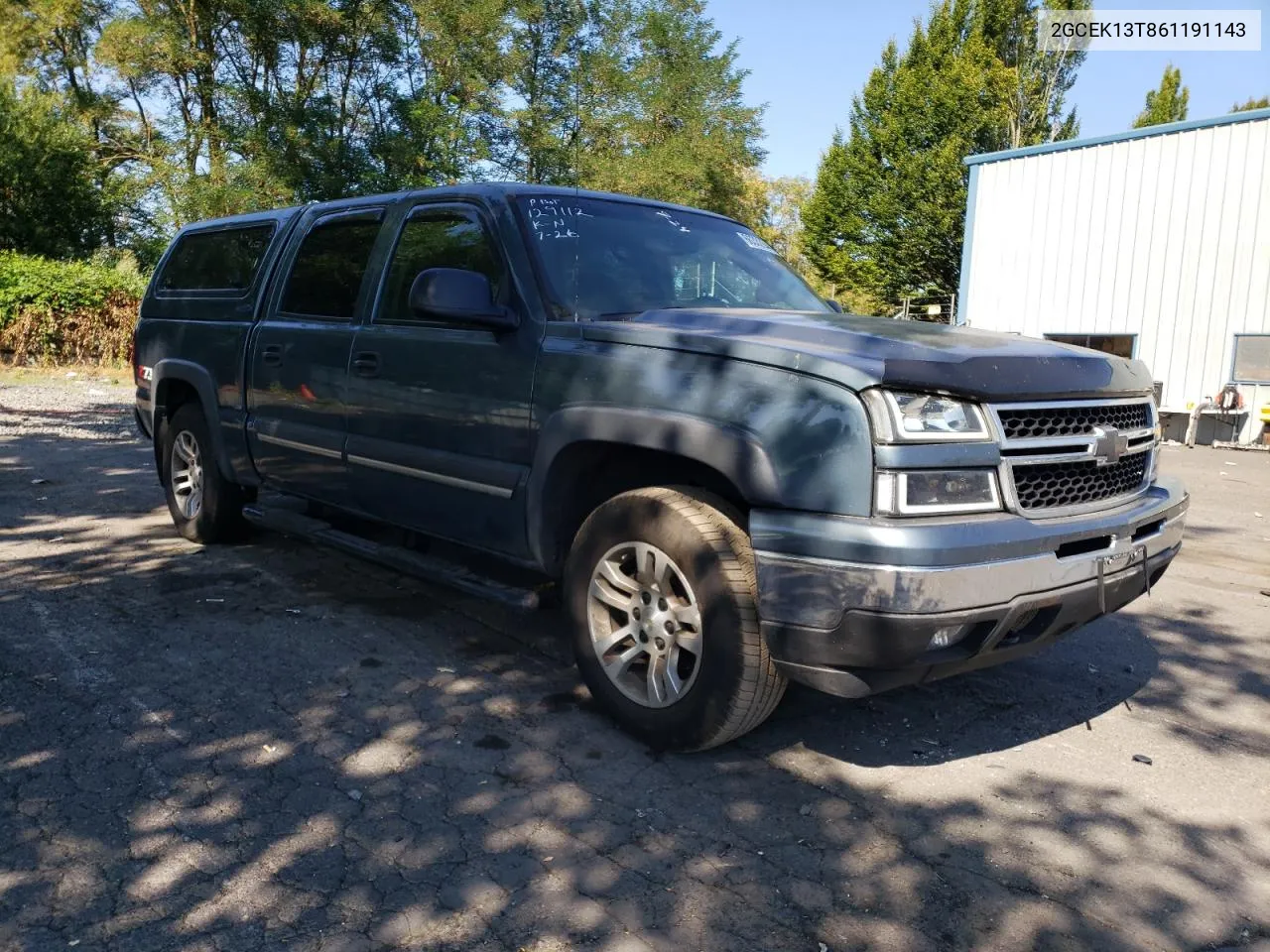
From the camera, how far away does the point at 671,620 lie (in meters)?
3.27

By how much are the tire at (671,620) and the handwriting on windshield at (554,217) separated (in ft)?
4.10

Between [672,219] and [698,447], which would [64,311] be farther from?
[698,447]

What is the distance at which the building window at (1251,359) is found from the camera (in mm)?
16250

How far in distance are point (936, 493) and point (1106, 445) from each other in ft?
2.73

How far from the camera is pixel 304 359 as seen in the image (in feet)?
15.9

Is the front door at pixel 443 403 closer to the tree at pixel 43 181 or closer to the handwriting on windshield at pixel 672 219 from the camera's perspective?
the handwriting on windshield at pixel 672 219

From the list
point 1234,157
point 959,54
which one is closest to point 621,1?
point 959,54

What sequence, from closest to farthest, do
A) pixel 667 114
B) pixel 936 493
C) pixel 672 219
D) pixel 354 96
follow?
pixel 936 493
pixel 672 219
pixel 354 96
pixel 667 114

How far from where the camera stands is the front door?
3.78 metres

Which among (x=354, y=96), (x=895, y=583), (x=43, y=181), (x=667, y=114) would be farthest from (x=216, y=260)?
(x=667, y=114)

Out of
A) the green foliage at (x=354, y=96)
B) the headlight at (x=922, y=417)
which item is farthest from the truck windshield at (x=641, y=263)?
the green foliage at (x=354, y=96)

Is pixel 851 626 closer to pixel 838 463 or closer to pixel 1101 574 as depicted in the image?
pixel 838 463

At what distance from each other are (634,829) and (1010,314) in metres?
18.6

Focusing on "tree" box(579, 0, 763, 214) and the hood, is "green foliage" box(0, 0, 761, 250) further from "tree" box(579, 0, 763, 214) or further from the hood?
the hood
